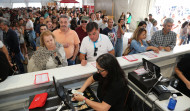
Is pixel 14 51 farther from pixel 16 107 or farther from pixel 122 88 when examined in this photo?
pixel 122 88

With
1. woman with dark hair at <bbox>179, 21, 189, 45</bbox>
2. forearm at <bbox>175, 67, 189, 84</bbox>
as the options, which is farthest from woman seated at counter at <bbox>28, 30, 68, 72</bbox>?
woman with dark hair at <bbox>179, 21, 189, 45</bbox>

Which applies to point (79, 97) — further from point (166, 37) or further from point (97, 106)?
point (166, 37)

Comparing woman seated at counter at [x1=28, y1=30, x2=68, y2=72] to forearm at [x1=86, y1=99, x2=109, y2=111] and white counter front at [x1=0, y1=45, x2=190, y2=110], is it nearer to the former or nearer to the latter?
white counter front at [x1=0, y1=45, x2=190, y2=110]

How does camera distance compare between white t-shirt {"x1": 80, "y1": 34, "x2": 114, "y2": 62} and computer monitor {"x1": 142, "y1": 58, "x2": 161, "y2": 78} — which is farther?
white t-shirt {"x1": 80, "y1": 34, "x2": 114, "y2": 62}

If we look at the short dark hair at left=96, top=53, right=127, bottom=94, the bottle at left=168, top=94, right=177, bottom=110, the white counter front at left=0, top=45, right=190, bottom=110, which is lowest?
the bottle at left=168, top=94, right=177, bottom=110

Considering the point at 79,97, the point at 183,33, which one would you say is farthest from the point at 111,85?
the point at 183,33

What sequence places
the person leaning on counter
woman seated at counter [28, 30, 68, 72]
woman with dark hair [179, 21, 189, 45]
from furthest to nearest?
woman with dark hair [179, 21, 189, 45], the person leaning on counter, woman seated at counter [28, 30, 68, 72]

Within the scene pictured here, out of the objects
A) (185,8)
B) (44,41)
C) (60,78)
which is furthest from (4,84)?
(185,8)

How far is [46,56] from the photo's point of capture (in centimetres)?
186

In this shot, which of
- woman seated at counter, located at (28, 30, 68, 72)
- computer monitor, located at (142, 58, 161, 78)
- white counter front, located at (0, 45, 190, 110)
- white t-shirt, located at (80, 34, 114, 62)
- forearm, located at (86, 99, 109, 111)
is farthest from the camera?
white t-shirt, located at (80, 34, 114, 62)

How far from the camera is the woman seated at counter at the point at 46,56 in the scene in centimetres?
184

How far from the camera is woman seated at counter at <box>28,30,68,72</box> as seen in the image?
1.84m

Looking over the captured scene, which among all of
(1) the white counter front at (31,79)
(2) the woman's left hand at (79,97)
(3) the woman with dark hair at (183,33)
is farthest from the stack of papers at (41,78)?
(3) the woman with dark hair at (183,33)

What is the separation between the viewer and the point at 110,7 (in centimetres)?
1031
